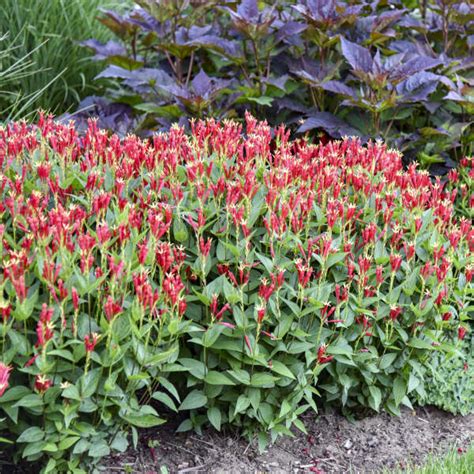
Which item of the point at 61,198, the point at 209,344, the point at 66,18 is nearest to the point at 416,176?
the point at 209,344

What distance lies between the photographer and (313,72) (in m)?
5.09

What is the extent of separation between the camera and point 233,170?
3.37 metres

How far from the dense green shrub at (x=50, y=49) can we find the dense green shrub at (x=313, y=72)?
0.74 m

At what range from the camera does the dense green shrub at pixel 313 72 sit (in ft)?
15.7

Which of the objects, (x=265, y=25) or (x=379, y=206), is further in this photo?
(x=265, y=25)

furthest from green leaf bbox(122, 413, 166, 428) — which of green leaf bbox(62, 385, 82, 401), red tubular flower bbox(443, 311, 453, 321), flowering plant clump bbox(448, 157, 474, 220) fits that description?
flowering plant clump bbox(448, 157, 474, 220)

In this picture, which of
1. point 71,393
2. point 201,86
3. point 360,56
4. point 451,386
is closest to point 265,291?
point 71,393

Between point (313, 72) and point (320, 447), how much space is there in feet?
8.76

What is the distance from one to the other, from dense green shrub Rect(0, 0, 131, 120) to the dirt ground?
3.54 meters

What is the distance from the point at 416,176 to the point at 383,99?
1.25 m

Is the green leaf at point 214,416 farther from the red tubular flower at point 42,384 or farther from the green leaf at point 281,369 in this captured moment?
the red tubular flower at point 42,384

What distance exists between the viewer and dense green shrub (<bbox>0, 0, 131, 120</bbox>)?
19.7ft

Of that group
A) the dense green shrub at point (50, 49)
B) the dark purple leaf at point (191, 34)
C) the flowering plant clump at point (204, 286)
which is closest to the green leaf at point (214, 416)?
the flowering plant clump at point (204, 286)

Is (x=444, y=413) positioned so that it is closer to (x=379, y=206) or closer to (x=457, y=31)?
(x=379, y=206)
